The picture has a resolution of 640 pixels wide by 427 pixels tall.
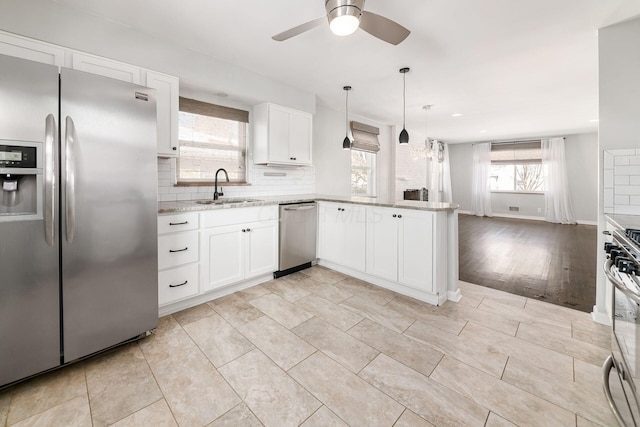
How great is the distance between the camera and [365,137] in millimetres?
5605

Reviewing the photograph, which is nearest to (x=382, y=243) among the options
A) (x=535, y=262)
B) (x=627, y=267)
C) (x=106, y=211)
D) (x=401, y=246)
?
(x=401, y=246)

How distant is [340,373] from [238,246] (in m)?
1.65

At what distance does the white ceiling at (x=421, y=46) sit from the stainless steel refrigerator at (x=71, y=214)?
3.09 ft

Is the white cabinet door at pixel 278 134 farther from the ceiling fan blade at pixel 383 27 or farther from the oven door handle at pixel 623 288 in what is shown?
the oven door handle at pixel 623 288

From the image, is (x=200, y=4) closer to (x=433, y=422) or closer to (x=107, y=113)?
(x=107, y=113)

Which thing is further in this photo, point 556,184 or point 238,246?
point 556,184

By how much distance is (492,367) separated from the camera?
1.74m

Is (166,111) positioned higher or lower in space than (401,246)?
higher

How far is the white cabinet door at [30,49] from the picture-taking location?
186 cm

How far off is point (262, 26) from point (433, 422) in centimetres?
302

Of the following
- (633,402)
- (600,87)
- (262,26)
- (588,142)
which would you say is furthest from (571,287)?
(588,142)

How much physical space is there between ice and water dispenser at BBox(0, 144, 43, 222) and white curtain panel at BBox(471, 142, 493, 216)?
10.0 meters

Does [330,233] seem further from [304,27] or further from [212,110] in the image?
[304,27]

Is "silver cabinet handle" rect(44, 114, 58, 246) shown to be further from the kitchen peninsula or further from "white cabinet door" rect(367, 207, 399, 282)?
"white cabinet door" rect(367, 207, 399, 282)
